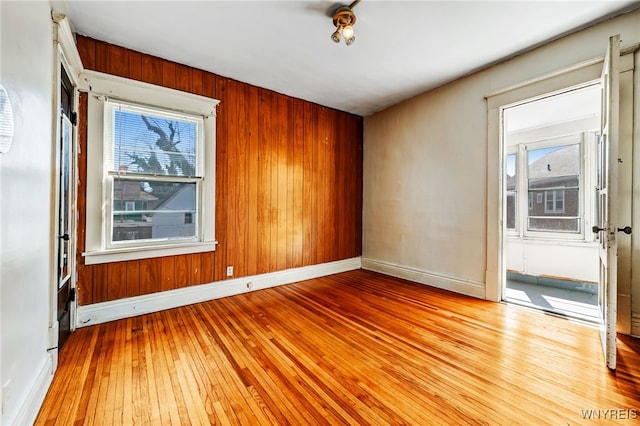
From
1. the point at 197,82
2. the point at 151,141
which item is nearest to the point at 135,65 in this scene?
the point at 197,82

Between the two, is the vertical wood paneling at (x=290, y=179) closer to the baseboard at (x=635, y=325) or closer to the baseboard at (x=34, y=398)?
the baseboard at (x=34, y=398)

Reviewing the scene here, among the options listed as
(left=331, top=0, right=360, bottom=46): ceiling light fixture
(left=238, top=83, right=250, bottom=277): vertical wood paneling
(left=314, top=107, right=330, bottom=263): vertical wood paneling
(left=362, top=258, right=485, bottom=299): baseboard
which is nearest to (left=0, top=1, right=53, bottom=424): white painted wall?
(left=238, top=83, right=250, bottom=277): vertical wood paneling

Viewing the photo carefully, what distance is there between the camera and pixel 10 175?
1202 millimetres

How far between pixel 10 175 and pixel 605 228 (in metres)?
3.53

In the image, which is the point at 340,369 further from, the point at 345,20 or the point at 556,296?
the point at 556,296

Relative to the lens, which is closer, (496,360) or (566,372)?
(566,372)

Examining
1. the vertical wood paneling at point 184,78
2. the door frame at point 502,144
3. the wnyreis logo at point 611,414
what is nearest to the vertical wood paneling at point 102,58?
the vertical wood paneling at point 184,78

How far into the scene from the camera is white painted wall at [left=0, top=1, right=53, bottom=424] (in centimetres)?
117

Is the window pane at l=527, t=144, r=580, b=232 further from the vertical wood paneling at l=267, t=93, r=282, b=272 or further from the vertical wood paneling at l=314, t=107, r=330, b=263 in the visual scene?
the vertical wood paneling at l=267, t=93, r=282, b=272

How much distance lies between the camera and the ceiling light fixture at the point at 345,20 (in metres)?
2.14

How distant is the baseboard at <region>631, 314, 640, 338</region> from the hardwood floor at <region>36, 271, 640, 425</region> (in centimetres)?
15

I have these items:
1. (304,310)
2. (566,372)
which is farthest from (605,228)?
(304,310)

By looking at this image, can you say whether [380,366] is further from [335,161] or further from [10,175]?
[335,161]

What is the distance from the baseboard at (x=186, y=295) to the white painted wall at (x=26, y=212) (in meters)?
0.92
